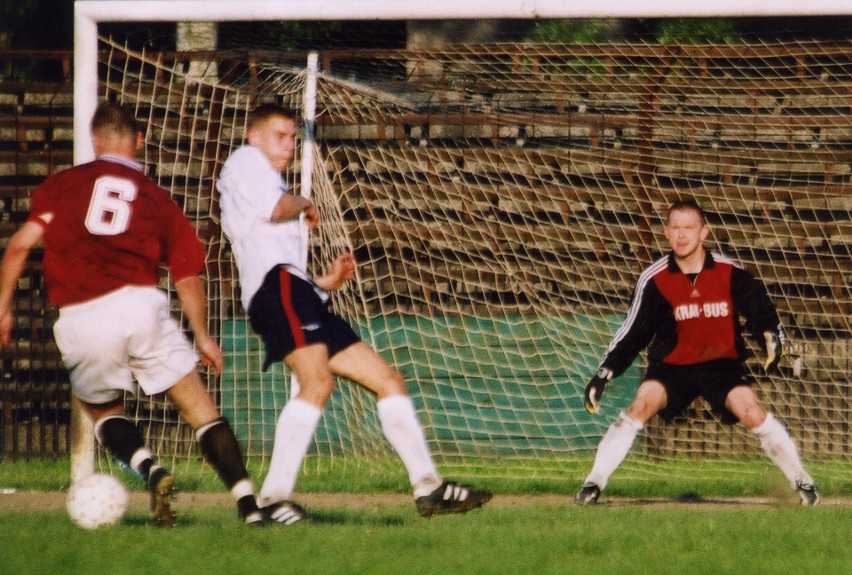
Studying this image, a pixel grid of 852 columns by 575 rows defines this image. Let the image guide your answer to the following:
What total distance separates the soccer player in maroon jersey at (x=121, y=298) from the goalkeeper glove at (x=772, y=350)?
282 centimetres

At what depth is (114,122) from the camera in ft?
17.4

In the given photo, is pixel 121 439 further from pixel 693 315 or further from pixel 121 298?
pixel 693 315

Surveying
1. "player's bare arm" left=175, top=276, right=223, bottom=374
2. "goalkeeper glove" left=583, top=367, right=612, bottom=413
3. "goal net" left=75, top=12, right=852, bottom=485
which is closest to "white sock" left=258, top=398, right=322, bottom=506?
"player's bare arm" left=175, top=276, right=223, bottom=374

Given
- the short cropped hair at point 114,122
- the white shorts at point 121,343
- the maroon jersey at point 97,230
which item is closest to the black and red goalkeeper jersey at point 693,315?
the white shorts at point 121,343

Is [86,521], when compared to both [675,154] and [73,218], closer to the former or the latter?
[73,218]

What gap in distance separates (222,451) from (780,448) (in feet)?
9.69

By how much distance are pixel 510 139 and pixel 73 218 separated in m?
4.33

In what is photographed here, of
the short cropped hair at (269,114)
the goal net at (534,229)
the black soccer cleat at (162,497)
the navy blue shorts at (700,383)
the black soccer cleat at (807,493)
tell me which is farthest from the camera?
the goal net at (534,229)

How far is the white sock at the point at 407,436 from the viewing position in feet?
17.3

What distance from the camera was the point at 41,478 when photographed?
7.74 meters

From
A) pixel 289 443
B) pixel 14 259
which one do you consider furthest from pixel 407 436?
pixel 14 259

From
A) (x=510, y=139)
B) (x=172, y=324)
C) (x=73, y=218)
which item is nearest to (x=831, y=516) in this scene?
(x=172, y=324)

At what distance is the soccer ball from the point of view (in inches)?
202

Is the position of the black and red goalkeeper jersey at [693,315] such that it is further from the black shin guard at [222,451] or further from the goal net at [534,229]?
the black shin guard at [222,451]
